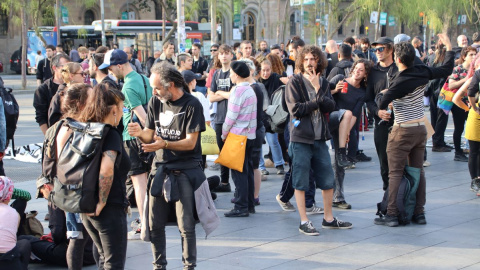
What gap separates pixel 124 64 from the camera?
6.49m

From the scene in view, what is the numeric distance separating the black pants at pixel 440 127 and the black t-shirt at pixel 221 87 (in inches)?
181

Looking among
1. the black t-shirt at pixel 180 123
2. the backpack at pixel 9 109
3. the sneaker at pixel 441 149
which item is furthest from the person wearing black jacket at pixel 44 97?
the sneaker at pixel 441 149

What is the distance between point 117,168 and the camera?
4586mm

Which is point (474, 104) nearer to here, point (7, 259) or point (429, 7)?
point (7, 259)

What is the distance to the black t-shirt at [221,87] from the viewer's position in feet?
28.9

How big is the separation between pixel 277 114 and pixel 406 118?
262cm

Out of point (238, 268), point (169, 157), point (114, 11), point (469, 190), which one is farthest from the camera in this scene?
point (114, 11)

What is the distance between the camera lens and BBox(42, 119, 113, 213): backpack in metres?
4.42

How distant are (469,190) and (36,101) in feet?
19.0

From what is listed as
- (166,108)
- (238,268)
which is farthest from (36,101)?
(238,268)

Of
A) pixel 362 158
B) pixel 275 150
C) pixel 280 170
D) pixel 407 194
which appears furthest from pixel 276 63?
pixel 407 194

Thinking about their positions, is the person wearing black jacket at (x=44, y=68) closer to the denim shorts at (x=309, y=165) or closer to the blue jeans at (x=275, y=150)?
the blue jeans at (x=275, y=150)

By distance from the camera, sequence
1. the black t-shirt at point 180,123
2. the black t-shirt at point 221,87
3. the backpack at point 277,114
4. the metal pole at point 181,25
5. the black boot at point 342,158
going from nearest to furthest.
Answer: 1. the black t-shirt at point 180,123
2. the black boot at point 342,158
3. the black t-shirt at point 221,87
4. the backpack at point 277,114
5. the metal pole at point 181,25

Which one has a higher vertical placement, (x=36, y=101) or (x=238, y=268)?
(x=36, y=101)
